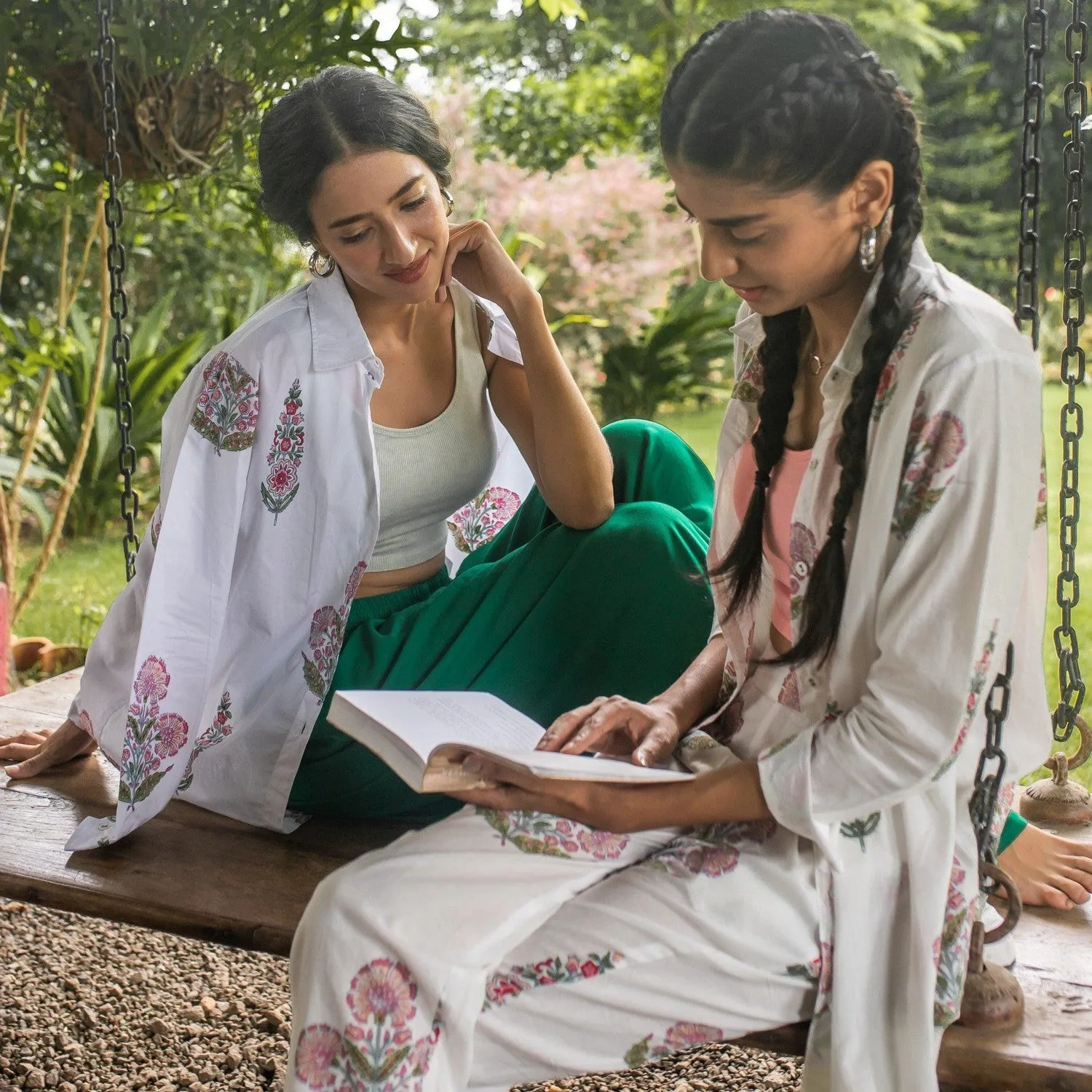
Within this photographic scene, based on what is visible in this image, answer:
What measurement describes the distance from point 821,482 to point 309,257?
112 centimetres

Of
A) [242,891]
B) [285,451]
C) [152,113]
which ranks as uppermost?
[152,113]

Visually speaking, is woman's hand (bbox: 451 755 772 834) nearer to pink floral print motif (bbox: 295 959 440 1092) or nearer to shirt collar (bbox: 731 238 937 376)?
pink floral print motif (bbox: 295 959 440 1092)

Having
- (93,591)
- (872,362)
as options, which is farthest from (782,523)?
(93,591)

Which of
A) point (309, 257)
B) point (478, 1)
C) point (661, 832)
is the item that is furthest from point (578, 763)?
point (478, 1)

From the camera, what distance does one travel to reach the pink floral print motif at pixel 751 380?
1796 millimetres

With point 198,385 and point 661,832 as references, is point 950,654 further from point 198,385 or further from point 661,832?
point 198,385

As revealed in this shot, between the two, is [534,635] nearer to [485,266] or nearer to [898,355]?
[485,266]

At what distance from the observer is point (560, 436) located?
2281 millimetres

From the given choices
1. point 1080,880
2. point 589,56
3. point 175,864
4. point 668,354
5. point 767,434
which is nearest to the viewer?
point 767,434

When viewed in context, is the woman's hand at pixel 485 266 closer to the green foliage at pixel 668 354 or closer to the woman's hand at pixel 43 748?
the woman's hand at pixel 43 748

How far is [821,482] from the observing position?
1.56 metres

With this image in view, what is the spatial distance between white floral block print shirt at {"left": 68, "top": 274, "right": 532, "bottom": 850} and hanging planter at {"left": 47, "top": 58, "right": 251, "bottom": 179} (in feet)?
3.87

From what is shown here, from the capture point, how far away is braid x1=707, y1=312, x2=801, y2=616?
1741mm

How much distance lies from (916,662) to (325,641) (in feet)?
3.47
